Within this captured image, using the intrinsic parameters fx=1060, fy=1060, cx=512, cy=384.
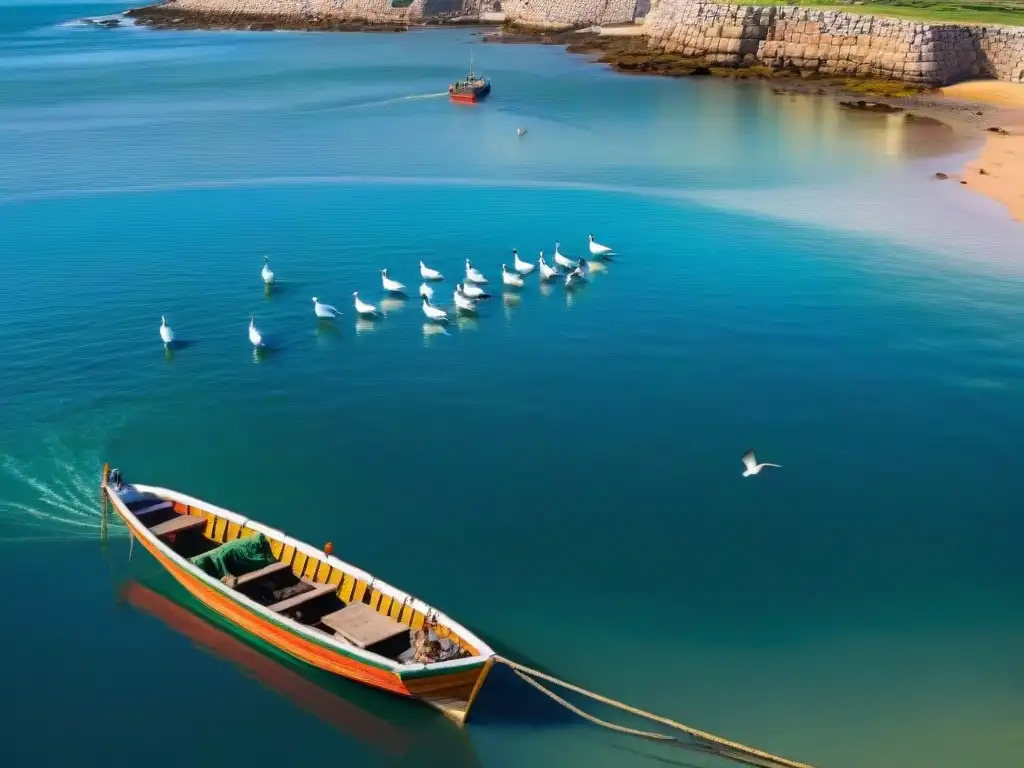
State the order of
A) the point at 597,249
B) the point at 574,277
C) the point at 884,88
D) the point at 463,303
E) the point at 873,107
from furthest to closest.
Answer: the point at 884,88, the point at 873,107, the point at 597,249, the point at 574,277, the point at 463,303

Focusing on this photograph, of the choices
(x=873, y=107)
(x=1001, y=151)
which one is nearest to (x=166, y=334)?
(x=1001, y=151)

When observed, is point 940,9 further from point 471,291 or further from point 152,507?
point 152,507

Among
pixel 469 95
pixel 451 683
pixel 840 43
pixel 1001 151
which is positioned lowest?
pixel 451 683

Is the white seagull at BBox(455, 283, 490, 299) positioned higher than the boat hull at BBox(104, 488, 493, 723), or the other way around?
the white seagull at BBox(455, 283, 490, 299)

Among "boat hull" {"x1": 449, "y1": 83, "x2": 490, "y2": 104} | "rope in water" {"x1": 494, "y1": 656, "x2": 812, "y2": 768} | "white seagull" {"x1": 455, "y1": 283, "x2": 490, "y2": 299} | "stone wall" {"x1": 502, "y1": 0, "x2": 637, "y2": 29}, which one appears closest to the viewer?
"rope in water" {"x1": 494, "y1": 656, "x2": 812, "y2": 768}

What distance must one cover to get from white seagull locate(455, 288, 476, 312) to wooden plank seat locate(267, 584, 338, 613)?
50.7 ft

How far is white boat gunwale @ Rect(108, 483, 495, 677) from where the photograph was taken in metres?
15.1

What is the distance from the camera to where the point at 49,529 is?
20766mm

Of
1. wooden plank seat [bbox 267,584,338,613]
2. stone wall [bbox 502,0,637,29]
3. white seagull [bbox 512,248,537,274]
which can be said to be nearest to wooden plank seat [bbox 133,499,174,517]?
wooden plank seat [bbox 267,584,338,613]

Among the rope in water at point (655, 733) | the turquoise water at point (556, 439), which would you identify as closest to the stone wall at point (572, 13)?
the turquoise water at point (556, 439)

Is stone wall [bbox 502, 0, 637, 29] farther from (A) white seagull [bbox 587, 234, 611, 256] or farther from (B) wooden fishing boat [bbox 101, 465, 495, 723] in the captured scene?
(B) wooden fishing boat [bbox 101, 465, 495, 723]

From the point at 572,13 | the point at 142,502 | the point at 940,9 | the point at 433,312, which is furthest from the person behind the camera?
the point at 572,13

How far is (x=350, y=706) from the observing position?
1623 centimetres

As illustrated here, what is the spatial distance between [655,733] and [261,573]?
274 inches
